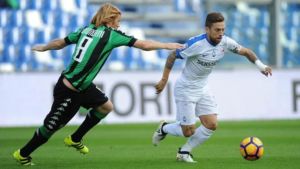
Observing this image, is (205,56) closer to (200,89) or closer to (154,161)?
(200,89)

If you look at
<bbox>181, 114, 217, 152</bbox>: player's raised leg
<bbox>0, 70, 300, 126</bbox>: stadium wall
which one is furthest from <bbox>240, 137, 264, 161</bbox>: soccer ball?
<bbox>0, 70, 300, 126</bbox>: stadium wall

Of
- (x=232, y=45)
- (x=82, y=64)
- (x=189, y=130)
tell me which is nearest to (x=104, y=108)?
(x=82, y=64)

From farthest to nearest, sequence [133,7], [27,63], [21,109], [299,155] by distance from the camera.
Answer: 1. [133,7]
2. [27,63]
3. [21,109]
4. [299,155]

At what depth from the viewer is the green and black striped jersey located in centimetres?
962

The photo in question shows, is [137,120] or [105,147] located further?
[137,120]

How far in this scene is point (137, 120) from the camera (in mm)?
20438

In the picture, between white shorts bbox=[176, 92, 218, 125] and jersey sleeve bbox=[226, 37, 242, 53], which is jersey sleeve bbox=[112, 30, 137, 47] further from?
jersey sleeve bbox=[226, 37, 242, 53]

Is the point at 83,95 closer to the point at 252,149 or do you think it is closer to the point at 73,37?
the point at 73,37

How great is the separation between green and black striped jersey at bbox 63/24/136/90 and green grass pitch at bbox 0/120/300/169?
3.70 ft

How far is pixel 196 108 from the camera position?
10.6 metres

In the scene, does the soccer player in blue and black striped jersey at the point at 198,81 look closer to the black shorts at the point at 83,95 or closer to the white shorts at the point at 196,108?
the white shorts at the point at 196,108

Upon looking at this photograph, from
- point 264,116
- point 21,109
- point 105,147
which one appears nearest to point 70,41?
point 105,147

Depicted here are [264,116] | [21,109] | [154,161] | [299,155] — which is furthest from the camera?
[264,116]

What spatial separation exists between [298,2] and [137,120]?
915 centimetres
